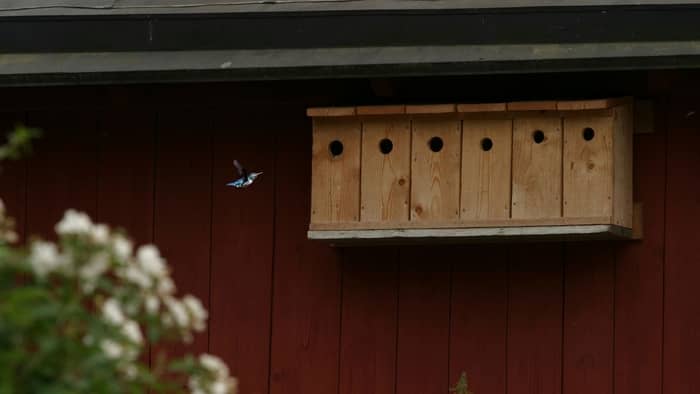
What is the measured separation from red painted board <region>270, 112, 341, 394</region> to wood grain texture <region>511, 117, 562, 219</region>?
72cm

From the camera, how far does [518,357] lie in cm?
594

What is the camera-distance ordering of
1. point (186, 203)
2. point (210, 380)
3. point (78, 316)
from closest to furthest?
point (78, 316), point (210, 380), point (186, 203)

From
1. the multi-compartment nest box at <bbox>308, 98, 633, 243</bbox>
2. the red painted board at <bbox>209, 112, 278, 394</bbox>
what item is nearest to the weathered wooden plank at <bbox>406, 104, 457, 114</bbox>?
the multi-compartment nest box at <bbox>308, 98, 633, 243</bbox>

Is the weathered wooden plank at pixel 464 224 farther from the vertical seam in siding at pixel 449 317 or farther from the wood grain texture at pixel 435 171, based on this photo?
the vertical seam in siding at pixel 449 317

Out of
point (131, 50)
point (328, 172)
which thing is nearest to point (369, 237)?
point (328, 172)

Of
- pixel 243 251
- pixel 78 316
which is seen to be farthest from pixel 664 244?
pixel 78 316

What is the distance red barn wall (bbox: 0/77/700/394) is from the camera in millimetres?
5895

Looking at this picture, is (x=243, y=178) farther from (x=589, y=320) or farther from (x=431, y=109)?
(x=589, y=320)

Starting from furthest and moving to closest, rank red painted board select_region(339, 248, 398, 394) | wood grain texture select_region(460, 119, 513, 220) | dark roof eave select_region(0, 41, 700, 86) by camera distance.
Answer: red painted board select_region(339, 248, 398, 394) < wood grain texture select_region(460, 119, 513, 220) < dark roof eave select_region(0, 41, 700, 86)

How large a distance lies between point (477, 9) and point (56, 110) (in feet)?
5.35

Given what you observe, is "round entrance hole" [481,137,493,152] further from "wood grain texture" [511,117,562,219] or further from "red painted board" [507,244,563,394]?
"red painted board" [507,244,563,394]

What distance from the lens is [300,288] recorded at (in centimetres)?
615

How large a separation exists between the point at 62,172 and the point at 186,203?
1.54ft

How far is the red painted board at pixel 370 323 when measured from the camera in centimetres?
604
